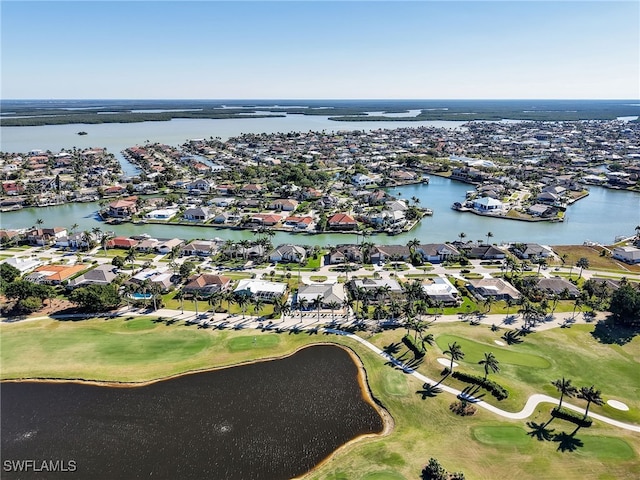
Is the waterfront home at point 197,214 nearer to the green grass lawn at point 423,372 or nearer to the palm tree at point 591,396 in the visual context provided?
the green grass lawn at point 423,372

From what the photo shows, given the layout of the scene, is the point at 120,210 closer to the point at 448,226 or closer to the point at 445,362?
the point at 448,226

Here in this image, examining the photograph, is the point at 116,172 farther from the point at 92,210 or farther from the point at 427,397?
the point at 427,397

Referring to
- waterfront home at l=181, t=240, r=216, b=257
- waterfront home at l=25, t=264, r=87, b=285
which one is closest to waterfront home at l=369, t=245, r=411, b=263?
waterfront home at l=181, t=240, r=216, b=257

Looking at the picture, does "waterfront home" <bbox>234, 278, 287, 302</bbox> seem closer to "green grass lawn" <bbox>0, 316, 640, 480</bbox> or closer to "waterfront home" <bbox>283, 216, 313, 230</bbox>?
"green grass lawn" <bbox>0, 316, 640, 480</bbox>

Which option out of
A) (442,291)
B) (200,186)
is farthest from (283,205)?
(442,291)

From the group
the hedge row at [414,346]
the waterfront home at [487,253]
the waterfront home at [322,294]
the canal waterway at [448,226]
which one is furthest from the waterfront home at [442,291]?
the canal waterway at [448,226]

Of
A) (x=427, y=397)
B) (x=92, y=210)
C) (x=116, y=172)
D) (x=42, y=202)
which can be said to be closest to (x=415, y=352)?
(x=427, y=397)
